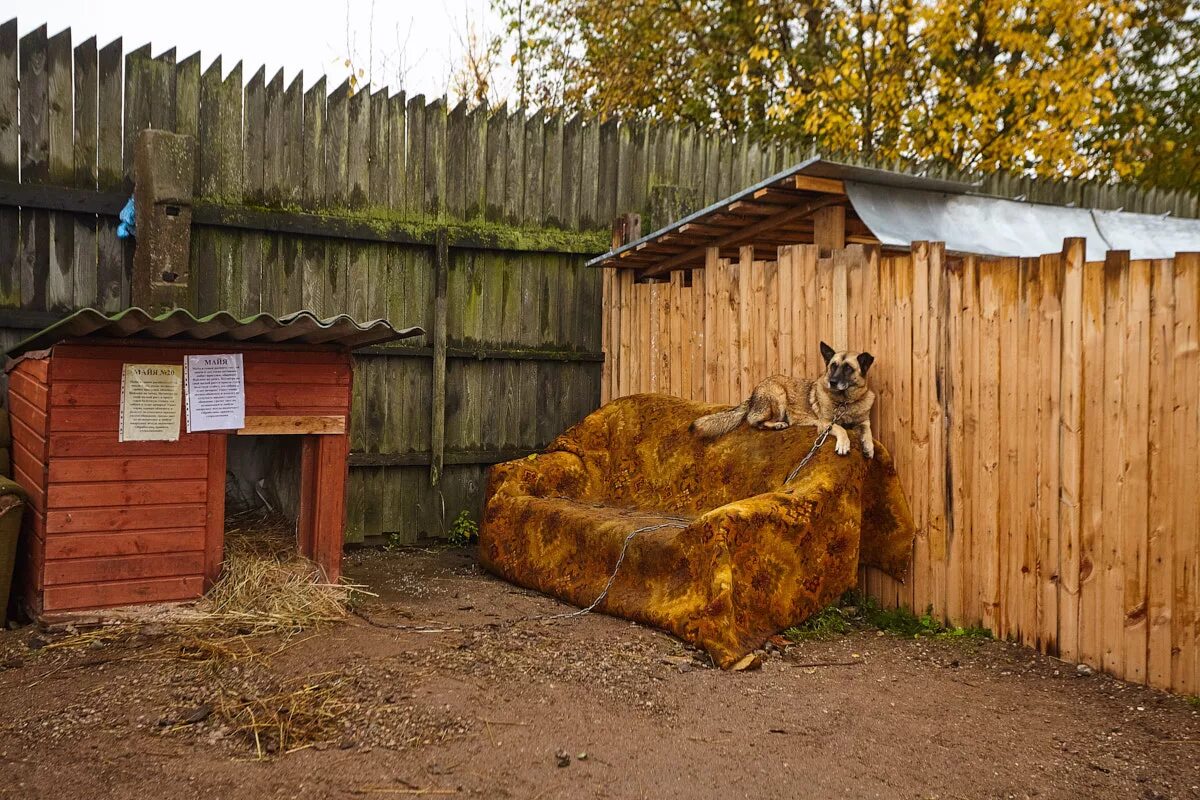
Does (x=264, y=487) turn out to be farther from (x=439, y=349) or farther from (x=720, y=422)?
(x=720, y=422)

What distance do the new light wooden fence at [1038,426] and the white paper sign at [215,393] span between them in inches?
128

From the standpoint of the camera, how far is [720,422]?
591 cm

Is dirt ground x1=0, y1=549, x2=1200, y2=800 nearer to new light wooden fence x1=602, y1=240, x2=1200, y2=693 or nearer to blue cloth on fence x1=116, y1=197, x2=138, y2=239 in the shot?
new light wooden fence x1=602, y1=240, x2=1200, y2=693

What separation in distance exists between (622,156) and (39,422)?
479 cm

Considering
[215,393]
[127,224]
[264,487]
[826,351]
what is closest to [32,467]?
[215,393]

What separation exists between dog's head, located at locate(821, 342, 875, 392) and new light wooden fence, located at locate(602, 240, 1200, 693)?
0.22 meters

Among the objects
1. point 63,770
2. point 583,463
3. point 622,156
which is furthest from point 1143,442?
point 622,156

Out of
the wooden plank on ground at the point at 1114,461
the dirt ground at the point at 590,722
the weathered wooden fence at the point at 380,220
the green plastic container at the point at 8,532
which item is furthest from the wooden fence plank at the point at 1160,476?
the green plastic container at the point at 8,532

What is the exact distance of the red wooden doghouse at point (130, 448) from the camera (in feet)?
15.0

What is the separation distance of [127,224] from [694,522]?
4.08 meters

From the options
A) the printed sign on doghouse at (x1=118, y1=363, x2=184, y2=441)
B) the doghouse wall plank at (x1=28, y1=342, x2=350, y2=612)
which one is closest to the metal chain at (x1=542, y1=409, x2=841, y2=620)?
the doghouse wall plank at (x1=28, y1=342, x2=350, y2=612)

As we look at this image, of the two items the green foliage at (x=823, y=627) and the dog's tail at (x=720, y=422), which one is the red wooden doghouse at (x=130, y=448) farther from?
the green foliage at (x=823, y=627)

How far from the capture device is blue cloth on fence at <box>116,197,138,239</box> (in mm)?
5922

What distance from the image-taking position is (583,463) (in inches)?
257
